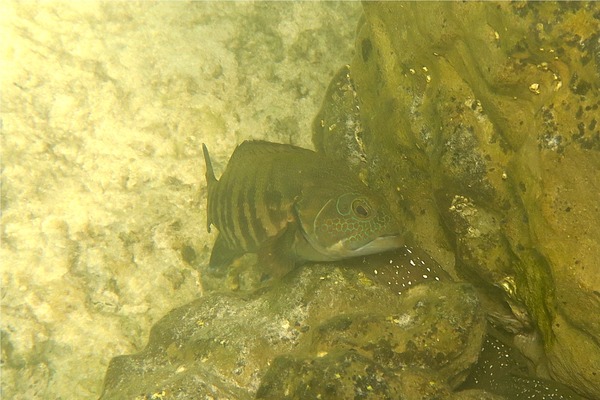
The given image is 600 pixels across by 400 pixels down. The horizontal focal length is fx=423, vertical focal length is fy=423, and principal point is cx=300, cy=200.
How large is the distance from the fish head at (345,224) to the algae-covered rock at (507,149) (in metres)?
Answer: 0.40

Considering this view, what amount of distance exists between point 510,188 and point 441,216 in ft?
2.02

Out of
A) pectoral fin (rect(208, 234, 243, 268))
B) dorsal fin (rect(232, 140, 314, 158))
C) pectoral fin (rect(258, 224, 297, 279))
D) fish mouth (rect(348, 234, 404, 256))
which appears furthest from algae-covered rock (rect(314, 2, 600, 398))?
pectoral fin (rect(208, 234, 243, 268))

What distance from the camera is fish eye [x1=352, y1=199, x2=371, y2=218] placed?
128 inches

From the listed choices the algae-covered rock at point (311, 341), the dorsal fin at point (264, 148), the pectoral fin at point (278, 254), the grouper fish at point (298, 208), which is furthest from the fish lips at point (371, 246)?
the dorsal fin at point (264, 148)

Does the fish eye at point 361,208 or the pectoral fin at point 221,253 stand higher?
the fish eye at point 361,208

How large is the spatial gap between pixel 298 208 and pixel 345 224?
1.35 feet

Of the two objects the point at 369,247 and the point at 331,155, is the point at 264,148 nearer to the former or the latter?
the point at 331,155

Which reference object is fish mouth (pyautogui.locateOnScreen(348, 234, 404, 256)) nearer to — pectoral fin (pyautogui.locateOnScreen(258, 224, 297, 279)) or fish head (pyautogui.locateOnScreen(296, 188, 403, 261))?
fish head (pyautogui.locateOnScreen(296, 188, 403, 261))

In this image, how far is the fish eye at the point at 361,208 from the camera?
3264 millimetres

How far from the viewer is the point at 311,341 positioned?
2844 mm

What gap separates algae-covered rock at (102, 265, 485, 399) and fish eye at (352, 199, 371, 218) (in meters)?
0.50

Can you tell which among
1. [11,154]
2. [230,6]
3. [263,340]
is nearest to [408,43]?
[263,340]

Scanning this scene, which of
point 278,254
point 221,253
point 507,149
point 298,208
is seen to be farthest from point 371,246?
point 221,253

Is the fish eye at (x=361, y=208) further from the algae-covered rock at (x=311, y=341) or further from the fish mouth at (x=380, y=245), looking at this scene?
the algae-covered rock at (x=311, y=341)
